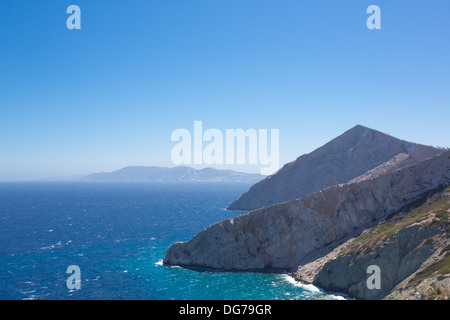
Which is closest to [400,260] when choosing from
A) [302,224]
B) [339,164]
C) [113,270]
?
[302,224]

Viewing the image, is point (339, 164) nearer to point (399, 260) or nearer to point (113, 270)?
point (399, 260)

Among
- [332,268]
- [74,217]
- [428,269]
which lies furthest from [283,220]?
[74,217]

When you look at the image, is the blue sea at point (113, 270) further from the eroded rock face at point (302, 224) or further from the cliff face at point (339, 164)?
the cliff face at point (339, 164)

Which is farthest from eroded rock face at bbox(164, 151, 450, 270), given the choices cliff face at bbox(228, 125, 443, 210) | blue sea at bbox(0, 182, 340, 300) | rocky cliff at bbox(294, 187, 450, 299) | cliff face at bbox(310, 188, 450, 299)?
cliff face at bbox(228, 125, 443, 210)

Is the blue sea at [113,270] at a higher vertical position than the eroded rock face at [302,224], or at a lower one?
lower

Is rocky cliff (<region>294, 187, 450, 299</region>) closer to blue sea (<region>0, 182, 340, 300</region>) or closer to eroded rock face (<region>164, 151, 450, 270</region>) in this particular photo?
blue sea (<region>0, 182, 340, 300</region>)

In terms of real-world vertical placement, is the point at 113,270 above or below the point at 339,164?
below

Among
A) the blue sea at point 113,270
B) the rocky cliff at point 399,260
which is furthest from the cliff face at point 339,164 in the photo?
the rocky cliff at point 399,260
